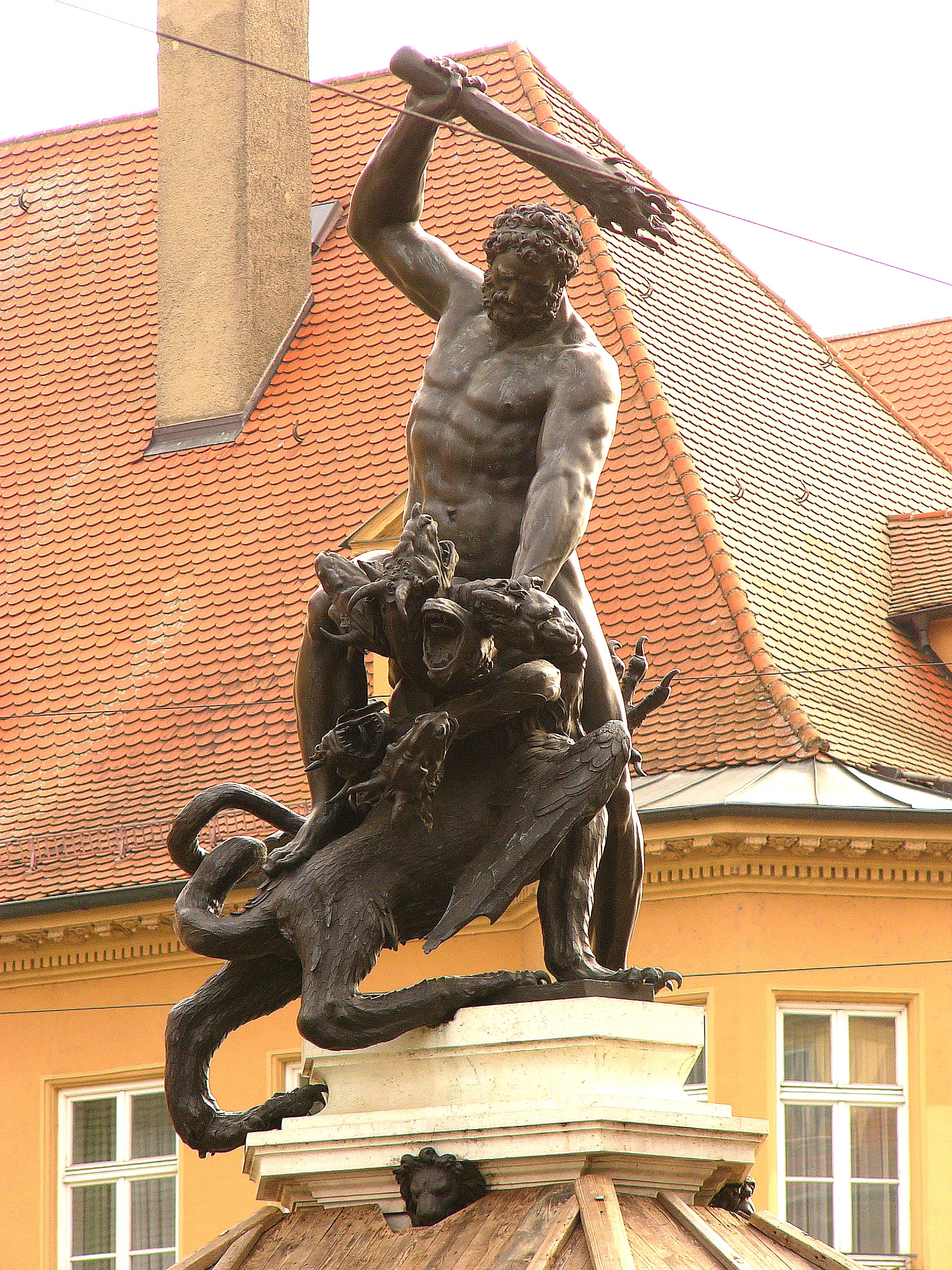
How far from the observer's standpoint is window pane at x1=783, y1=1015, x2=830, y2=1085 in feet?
53.3

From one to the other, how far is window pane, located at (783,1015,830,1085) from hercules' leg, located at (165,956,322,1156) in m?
10.1

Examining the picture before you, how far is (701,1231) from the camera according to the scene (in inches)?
228

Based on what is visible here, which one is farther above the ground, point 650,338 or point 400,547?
point 650,338

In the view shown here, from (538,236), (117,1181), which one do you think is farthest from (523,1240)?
(117,1181)

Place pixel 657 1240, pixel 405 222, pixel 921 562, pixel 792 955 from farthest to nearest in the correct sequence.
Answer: pixel 921 562 → pixel 792 955 → pixel 405 222 → pixel 657 1240

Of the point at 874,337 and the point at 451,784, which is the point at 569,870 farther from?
the point at 874,337

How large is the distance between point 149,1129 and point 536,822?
12.7 metres

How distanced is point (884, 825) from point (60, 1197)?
697 centimetres

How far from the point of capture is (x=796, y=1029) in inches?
642

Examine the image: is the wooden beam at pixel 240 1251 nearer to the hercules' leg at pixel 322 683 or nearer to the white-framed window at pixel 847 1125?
the hercules' leg at pixel 322 683

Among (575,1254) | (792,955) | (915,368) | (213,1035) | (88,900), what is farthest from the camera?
(915,368)

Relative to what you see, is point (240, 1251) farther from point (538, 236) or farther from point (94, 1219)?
point (94, 1219)

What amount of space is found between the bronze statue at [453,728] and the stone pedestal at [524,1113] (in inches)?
5.0

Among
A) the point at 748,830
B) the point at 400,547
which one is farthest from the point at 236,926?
the point at 748,830
